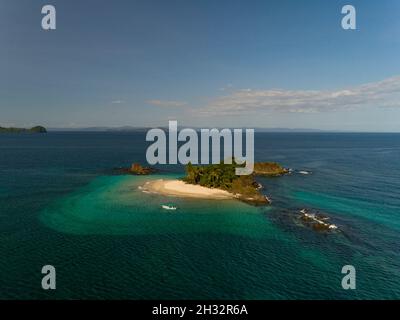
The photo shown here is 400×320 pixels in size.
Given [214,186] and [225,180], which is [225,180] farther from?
[214,186]

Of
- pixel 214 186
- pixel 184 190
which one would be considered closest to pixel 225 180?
pixel 214 186

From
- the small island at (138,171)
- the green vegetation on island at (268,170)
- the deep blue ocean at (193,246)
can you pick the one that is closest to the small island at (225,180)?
the deep blue ocean at (193,246)

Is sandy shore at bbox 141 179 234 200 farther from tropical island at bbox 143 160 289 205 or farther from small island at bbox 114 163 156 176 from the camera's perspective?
small island at bbox 114 163 156 176

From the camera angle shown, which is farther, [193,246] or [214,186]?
[214,186]

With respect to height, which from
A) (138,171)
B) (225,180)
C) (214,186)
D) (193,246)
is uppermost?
(138,171)

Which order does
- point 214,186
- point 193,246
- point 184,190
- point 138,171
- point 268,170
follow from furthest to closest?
point 268,170 → point 138,171 → point 214,186 → point 184,190 → point 193,246

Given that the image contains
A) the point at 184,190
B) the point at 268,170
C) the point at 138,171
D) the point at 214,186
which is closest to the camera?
the point at 184,190

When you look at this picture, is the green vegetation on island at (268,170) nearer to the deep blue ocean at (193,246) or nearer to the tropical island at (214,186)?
the tropical island at (214,186)
